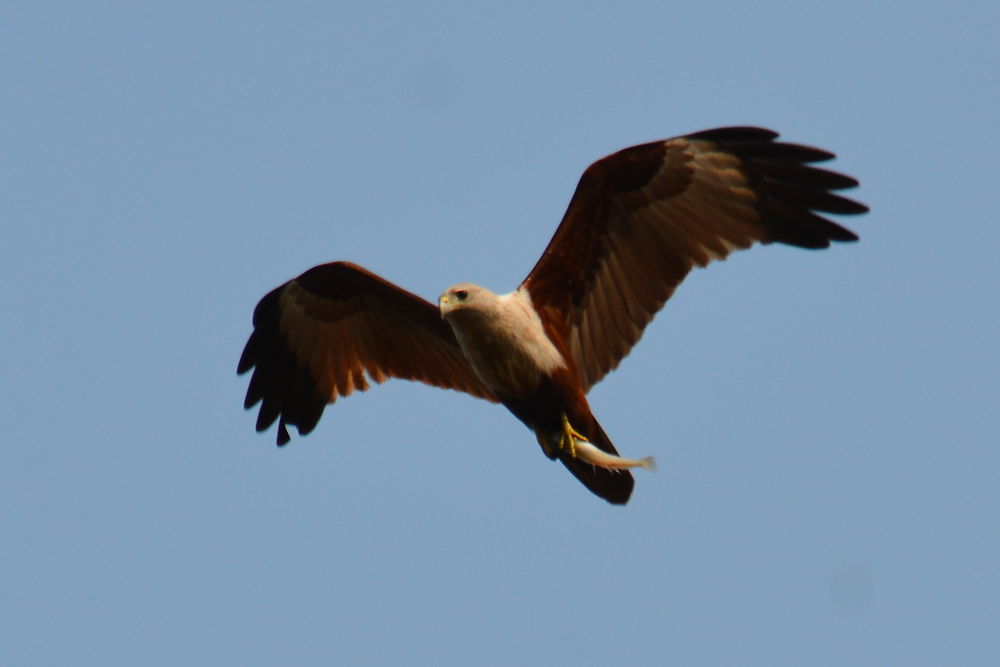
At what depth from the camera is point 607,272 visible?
1055 cm

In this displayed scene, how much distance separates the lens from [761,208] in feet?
34.1

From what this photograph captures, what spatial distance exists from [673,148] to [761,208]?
75cm

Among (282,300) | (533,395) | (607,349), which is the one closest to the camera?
(533,395)

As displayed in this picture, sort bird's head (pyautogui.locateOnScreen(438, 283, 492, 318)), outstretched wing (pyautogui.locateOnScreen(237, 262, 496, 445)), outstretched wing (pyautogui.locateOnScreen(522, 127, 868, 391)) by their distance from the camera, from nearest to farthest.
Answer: bird's head (pyautogui.locateOnScreen(438, 283, 492, 318)), outstretched wing (pyautogui.locateOnScreen(522, 127, 868, 391)), outstretched wing (pyautogui.locateOnScreen(237, 262, 496, 445))

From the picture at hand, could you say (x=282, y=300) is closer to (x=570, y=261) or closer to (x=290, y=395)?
(x=290, y=395)

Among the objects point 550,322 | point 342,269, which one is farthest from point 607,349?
point 342,269

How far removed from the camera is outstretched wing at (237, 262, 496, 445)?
36.8ft

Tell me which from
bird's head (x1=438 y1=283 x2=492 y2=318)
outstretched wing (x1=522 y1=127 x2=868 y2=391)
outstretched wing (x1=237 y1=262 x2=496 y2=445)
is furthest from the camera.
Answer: outstretched wing (x1=237 y1=262 x2=496 y2=445)

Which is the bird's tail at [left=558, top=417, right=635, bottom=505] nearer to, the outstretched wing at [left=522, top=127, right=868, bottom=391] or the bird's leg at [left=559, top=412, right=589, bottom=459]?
the bird's leg at [left=559, top=412, right=589, bottom=459]

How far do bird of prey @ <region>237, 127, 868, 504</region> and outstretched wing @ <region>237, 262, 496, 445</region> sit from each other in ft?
0.09

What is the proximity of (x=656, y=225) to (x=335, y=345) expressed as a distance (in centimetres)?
280

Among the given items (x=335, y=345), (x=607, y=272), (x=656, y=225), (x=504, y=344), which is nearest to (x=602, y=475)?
(x=504, y=344)

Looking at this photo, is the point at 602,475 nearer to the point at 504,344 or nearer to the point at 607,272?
the point at 504,344

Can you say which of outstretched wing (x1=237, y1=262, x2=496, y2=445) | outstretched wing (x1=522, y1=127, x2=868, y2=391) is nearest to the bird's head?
outstretched wing (x1=522, y1=127, x2=868, y2=391)
